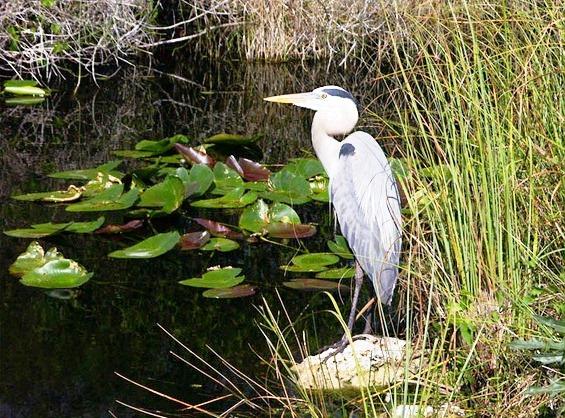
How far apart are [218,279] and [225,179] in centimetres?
116

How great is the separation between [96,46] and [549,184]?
531 cm

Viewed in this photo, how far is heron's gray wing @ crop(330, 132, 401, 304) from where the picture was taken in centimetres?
425

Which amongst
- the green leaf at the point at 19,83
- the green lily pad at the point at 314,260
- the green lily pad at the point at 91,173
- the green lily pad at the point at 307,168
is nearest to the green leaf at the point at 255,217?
the green lily pad at the point at 314,260

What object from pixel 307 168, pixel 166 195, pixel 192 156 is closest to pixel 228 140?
pixel 192 156

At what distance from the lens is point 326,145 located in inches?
184

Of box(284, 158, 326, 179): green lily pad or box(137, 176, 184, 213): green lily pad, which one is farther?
box(284, 158, 326, 179): green lily pad

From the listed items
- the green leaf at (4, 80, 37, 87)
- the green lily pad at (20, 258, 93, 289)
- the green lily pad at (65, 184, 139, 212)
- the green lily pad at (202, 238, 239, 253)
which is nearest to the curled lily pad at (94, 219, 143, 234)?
the green lily pad at (65, 184, 139, 212)

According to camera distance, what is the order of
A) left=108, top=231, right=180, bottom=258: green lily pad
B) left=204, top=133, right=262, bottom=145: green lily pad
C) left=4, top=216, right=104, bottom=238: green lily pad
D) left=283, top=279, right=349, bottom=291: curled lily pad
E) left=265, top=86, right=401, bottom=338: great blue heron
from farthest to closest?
left=204, top=133, right=262, bottom=145: green lily pad < left=4, top=216, right=104, bottom=238: green lily pad < left=108, top=231, right=180, bottom=258: green lily pad < left=283, top=279, right=349, bottom=291: curled lily pad < left=265, top=86, right=401, bottom=338: great blue heron

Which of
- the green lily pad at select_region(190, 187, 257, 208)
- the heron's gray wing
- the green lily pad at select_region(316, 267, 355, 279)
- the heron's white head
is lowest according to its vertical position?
the green lily pad at select_region(316, 267, 355, 279)

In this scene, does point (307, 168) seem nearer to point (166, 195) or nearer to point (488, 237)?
point (166, 195)

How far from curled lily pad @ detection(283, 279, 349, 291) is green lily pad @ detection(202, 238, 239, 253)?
417 mm

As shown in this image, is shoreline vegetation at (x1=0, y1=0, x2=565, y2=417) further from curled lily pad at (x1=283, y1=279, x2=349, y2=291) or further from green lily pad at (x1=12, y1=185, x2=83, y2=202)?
green lily pad at (x1=12, y1=185, x2=83, y2=202)

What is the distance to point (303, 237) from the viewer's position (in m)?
5.21

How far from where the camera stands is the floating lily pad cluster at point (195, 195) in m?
5.04
